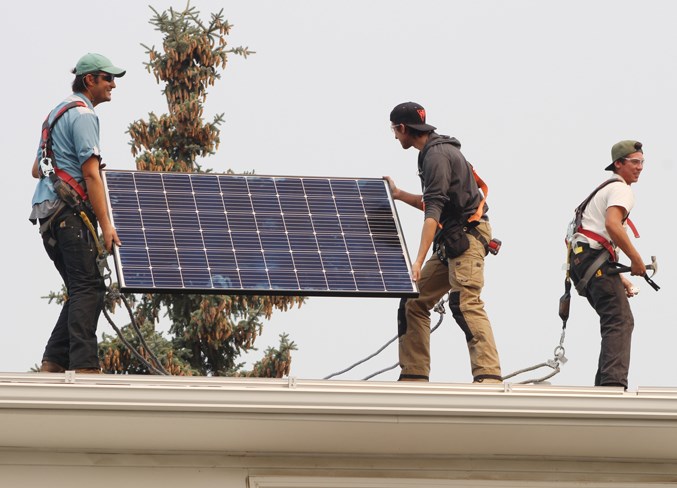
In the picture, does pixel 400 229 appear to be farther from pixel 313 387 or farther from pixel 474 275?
pixel 313 387

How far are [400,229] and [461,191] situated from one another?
0.68 metres

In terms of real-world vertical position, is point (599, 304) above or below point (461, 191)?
below

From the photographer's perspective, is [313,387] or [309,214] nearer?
[313,387]

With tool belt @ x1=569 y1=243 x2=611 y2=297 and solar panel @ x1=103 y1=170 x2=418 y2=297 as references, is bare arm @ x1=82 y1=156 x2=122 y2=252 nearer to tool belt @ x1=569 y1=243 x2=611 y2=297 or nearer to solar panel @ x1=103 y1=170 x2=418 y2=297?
solar panel @ x1=103 y1=170 x2=418 y2=297

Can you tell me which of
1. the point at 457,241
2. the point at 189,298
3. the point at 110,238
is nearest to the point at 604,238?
the point at 457,241

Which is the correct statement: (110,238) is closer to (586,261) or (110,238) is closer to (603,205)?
(586,261)

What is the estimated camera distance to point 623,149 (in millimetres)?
12062

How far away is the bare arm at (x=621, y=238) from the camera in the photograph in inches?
450

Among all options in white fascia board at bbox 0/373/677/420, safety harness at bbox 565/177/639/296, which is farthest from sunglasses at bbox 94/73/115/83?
safety harness at bbox 565/177/639/296

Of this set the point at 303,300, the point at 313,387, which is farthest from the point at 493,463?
the point at 303,300

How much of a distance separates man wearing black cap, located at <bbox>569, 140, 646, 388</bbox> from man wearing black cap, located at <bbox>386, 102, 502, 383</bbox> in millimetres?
771

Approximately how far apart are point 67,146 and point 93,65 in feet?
2.11

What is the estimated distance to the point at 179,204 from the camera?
11891 millimetres

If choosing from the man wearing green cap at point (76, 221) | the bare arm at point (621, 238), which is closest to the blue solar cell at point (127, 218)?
the man wearing green cap at point (76, 221)
